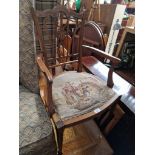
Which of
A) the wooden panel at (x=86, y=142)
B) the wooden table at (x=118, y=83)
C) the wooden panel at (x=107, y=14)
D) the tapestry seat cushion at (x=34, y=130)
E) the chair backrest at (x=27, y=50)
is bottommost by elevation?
the wooden panel at (x=86, y=142)

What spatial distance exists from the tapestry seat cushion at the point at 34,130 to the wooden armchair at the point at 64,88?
47 mm

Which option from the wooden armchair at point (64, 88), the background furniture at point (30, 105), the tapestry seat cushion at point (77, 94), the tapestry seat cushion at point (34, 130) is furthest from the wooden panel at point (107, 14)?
the tapestry seat cushion at point (34, 130)

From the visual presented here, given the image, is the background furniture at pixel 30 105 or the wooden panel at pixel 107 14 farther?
the wooden panel at pixel 107 14

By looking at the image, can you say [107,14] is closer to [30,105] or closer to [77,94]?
[77,94]

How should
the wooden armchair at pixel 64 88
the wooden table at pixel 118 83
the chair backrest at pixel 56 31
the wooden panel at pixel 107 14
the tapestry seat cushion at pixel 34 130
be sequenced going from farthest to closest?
the wooden panel at pixel 107 14
the wooden table at pixel 118 83
the chair backrest at pixel 56 31
the wooden armchair at pixel 64 88
the tapestry seat cushion at pixel 34 130

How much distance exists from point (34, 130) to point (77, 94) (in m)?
0.34

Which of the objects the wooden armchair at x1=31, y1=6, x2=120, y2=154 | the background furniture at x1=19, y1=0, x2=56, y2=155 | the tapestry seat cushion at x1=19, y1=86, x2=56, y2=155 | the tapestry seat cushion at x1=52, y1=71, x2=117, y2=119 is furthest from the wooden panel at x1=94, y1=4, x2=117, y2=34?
the tapestry seat cushion at x1=19, y1=86, x2=56, y2=155

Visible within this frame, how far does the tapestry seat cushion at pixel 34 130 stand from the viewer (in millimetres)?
714

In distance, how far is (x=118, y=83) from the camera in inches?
51.8

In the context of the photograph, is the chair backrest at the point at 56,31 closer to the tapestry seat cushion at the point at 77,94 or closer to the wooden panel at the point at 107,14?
the tapestry seat cushion at the point at 77,94

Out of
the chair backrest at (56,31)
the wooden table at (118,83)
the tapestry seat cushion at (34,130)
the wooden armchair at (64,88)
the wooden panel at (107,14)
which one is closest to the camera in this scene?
the tapestry seat cushion at (34,130)

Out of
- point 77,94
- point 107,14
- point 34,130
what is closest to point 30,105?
point 34,130
